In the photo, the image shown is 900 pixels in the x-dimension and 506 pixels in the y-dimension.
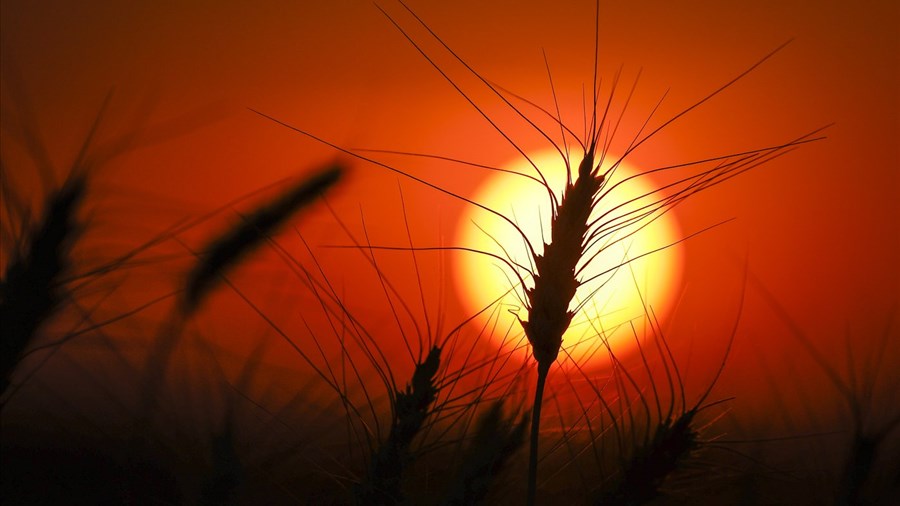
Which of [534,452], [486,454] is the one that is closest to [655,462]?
[486,454]

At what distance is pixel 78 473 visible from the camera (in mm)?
1699

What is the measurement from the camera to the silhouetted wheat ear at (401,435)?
1522mm

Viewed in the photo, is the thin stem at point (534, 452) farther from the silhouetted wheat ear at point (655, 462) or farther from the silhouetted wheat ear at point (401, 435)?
the silhouetted wheat ear at point (655, 462)

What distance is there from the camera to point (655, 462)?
1631 millimetres

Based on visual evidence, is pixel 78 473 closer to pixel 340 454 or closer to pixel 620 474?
pixel 340 454

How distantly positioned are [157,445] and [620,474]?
1099 millimetres

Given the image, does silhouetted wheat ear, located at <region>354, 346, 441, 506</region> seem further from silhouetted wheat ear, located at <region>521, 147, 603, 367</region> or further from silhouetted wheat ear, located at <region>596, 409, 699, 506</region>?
silhouetted wheat ear, located at <region>596, 409, 699, 506</region>

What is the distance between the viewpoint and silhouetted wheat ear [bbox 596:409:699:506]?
160 centimetres

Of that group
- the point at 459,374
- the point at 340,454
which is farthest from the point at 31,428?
the point at 459,374

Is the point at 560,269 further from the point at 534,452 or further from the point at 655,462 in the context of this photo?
the point at 655,462

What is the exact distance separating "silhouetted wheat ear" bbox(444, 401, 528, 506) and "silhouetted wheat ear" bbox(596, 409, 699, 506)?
235 mm

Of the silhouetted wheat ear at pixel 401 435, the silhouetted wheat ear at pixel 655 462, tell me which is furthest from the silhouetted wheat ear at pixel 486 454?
the silhouetted wheat ear at pixel 655 462

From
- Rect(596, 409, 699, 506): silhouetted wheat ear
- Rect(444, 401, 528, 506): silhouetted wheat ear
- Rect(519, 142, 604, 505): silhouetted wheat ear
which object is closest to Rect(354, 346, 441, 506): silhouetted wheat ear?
Rect(444, 401, 528, 506): silhouetted wheat ear

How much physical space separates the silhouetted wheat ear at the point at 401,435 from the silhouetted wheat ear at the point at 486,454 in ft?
0.43
